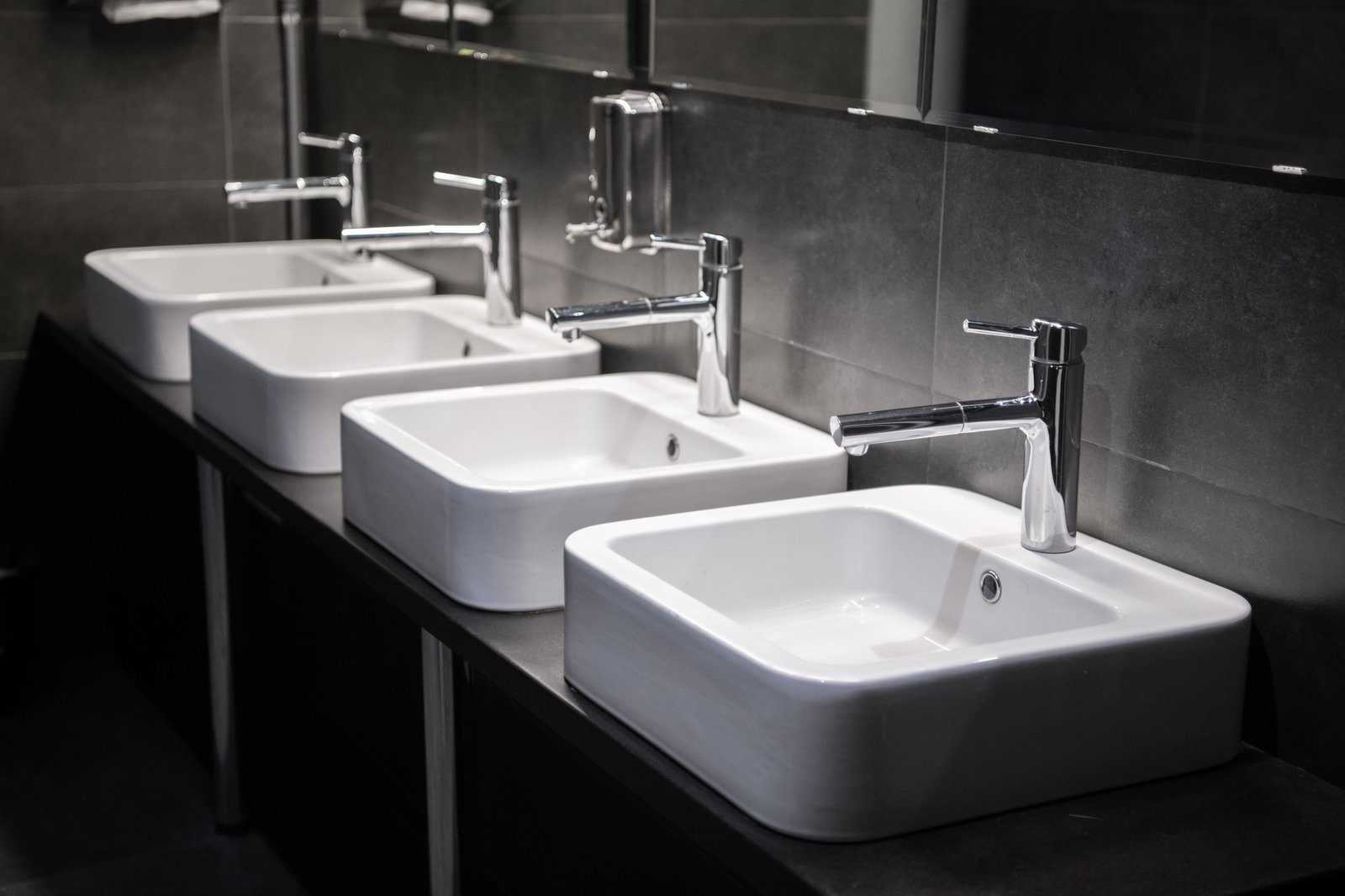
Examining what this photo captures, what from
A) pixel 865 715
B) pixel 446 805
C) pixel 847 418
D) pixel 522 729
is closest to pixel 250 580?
pixel 446 805

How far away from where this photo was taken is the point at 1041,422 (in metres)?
1.33

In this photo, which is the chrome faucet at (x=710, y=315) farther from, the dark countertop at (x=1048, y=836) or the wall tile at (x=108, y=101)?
the wall tile at (x=108, y=101)

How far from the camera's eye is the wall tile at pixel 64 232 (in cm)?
290

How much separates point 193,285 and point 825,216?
4.84ft

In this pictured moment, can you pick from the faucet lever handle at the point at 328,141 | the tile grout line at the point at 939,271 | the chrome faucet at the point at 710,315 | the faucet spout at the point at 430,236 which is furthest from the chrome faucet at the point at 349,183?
the tile grout line at the point at 939,271

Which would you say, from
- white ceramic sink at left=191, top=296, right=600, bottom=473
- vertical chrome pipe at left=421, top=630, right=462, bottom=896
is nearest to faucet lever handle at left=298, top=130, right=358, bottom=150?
white ceramic sink at left=191, top=296, right=600, bottom=473

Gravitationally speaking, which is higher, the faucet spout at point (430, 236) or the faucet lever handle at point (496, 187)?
the faucet lever handle at point (496, 187)

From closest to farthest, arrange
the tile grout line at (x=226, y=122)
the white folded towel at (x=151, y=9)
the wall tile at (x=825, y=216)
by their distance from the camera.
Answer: the wall tile at (x=825, y=216) → the white folded towel at (x=151, y=9) → the tile grout line at (x=226, y=122)

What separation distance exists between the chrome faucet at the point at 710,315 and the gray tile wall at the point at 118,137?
1.54 metres

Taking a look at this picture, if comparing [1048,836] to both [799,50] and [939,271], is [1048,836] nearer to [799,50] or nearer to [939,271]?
[939,271]

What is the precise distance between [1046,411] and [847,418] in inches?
7.2

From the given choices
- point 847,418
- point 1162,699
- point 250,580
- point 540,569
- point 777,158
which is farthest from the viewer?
point 250,580

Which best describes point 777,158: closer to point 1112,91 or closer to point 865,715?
point 1112,91

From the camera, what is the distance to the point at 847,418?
127 centimetres
